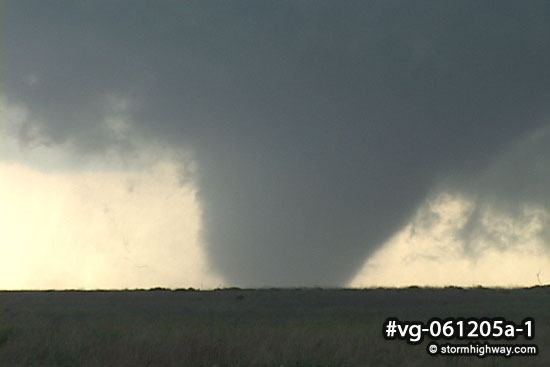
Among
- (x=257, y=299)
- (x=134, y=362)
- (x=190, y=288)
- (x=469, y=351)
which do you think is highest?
(x=190, y=288)

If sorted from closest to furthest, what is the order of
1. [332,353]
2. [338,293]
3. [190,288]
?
[332,353]
[338,293]
[190,288]

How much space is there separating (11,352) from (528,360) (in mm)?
15292

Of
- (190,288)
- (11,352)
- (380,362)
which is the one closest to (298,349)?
(380,362)

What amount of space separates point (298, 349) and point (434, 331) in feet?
16.3

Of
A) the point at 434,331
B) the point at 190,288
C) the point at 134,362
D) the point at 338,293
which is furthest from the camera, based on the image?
the point at 190,288

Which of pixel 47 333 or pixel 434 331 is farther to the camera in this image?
pixel 47 333

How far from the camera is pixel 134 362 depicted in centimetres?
2056

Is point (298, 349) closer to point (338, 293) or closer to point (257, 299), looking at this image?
point (257, 299)

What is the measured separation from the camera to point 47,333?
87.7ft

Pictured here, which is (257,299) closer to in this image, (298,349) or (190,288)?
(190,288)

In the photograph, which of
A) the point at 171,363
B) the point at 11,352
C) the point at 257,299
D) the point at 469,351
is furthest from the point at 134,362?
the point at 257,299

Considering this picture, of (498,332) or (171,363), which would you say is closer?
(171,363)

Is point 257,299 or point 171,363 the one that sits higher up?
point 257,299

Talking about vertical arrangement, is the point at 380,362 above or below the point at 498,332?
below
